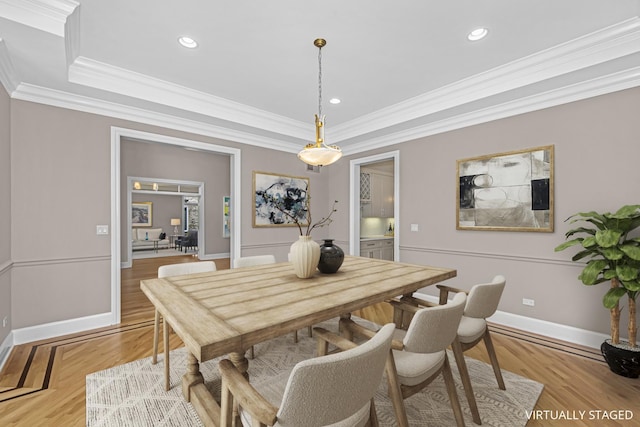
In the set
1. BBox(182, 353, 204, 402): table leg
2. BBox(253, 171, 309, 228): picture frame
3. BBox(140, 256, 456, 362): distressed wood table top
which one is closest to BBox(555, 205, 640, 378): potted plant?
BBox(140, 256, 456, 362): distressed wood table top

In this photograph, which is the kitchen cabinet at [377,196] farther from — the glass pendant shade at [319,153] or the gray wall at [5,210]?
the gray wall at [5,210]

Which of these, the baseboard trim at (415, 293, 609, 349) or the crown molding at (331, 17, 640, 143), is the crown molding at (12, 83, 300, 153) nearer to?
the crown molding at (331, 17, 640, 143)

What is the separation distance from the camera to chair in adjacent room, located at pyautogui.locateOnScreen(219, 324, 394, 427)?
890 mm

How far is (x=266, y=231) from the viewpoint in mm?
4797

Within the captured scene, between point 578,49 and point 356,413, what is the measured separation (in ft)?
11.0

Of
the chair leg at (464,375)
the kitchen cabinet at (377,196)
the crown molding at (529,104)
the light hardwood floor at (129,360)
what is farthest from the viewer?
the kitchen cabinet at (377,196)

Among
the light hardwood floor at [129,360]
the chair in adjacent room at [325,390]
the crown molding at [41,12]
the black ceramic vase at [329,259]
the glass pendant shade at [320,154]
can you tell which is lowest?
the light hardwood floor at [129,360]

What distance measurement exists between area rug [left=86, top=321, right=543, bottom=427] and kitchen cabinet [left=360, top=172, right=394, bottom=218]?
3.64 metres

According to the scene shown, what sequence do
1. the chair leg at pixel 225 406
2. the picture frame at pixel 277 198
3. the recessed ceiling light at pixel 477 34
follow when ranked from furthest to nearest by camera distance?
the picture frame at pixel 277 198 → the recessed ceiling light at pixel 477 34 → the chair leg at pixel 225 406

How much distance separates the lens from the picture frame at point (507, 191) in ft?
10.0

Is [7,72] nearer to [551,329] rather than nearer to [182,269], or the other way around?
[182,269]

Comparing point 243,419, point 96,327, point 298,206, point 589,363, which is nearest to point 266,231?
point 298,206

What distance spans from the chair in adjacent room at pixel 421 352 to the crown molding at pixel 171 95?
3.26 meters

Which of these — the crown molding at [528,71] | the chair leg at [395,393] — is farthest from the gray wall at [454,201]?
the chair leg at [395,393]
